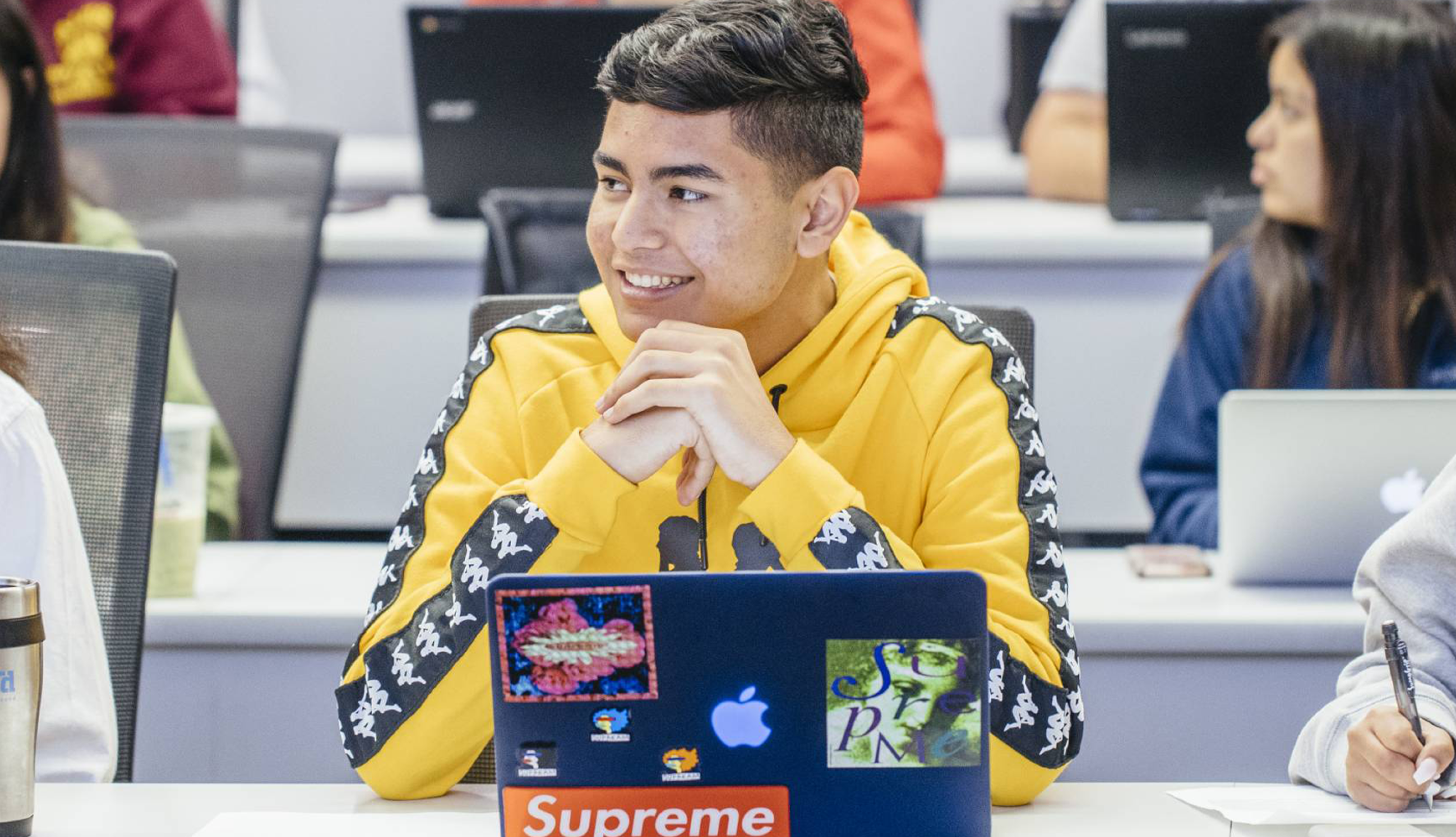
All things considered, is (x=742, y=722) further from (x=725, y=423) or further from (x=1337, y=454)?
(x=1337, y=454)

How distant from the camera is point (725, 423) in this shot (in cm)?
120

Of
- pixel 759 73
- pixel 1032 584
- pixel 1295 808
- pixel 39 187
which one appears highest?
pixel 759 73

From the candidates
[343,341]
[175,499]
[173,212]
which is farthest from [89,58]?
[175,499]

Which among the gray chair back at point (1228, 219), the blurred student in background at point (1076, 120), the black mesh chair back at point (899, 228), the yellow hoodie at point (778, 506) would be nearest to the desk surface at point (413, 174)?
the blurred student in background at point (1076, 120)

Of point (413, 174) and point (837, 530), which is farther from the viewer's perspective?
point (413, 174)

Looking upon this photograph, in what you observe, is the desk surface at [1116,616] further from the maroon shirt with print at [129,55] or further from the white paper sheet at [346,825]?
the maroon shirt with print at [129,55]

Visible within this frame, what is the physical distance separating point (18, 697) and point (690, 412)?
1.48 ft

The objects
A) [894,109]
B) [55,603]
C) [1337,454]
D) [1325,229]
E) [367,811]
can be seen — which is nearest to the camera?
[367,811]

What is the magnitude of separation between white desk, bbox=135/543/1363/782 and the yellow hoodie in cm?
45

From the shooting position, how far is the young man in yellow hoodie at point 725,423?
3.96 ft

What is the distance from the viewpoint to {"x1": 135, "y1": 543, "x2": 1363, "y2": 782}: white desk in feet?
5.65

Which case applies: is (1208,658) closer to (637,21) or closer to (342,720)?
(342,720)

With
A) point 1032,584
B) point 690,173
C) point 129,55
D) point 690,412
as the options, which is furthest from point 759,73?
point 129,55

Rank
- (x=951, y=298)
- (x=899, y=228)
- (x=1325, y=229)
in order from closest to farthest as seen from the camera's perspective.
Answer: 1. (x=899, y=228)
2. (x=1325, y=229)
3. (x=951, y=298)
